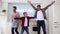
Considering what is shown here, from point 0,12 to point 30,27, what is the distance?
804mm

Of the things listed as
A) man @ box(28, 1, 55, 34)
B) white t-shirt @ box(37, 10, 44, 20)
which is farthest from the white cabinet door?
white t-shirt @ box(37, 10, 44, 20)

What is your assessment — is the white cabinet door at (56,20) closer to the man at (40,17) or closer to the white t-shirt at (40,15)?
the man at (40,17)

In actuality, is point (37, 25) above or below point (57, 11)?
below

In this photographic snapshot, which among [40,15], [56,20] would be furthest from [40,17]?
[56,20]

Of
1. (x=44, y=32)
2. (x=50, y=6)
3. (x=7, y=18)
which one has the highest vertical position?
(x=50, y=6)

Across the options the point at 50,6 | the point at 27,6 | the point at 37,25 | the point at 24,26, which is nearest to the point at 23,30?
the point at 24,26

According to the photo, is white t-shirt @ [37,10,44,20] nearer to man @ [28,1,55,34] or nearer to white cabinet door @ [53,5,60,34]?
man @ [28,1,55,34]

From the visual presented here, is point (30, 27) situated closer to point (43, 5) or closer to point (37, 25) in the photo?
point (37, 25)

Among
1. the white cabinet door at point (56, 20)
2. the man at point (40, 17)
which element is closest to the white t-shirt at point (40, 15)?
the man at point (40, 17)

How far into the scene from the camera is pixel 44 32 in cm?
329

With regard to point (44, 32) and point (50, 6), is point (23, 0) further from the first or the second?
point (44, 32)

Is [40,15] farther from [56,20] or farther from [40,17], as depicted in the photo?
[56,20]

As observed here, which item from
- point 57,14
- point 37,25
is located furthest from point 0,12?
point 57,14

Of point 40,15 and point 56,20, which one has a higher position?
point 40,15
